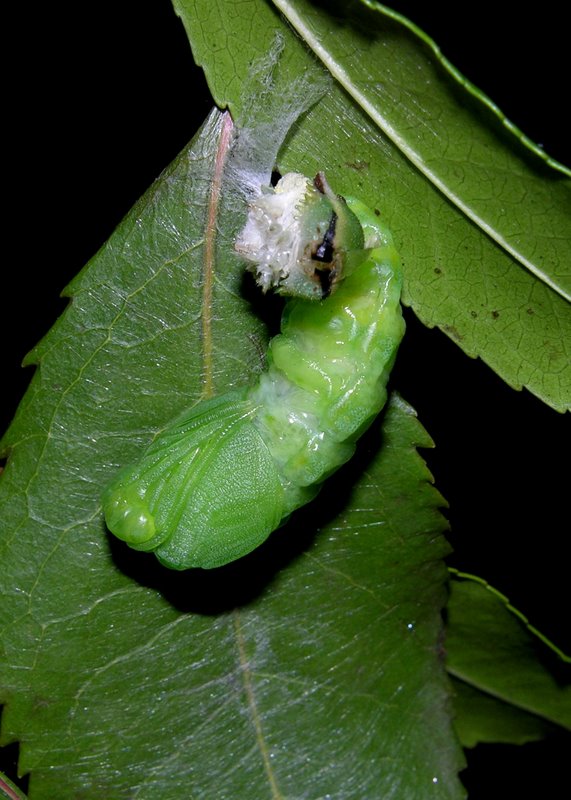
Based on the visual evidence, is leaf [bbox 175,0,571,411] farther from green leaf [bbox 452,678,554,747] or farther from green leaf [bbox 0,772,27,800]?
green leaf [bbox 0,772,27,800]

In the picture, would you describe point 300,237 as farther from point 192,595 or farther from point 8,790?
point 8,790

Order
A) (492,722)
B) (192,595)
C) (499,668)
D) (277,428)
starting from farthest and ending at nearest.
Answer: (492,722) → (499,668) → (192,595) → (277,428)

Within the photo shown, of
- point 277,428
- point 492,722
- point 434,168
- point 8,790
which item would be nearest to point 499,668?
point 492,722

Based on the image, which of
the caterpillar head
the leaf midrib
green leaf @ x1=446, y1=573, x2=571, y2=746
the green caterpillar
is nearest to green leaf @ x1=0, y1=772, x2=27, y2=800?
the green caterpillar

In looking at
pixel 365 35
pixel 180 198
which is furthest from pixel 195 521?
pixel 365 35

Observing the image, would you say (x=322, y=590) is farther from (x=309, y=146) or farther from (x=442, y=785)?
(x=309, y=146)

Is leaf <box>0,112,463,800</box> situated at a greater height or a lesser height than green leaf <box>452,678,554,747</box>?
greater
